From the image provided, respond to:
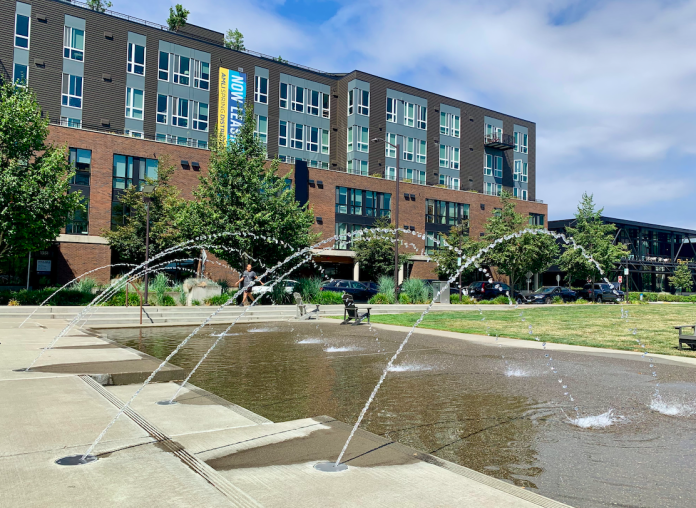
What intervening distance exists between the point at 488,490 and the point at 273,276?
26.2 meters

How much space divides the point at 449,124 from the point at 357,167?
1504 centimetres

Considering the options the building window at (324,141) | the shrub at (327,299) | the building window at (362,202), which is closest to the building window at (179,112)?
the building window at (324,141)

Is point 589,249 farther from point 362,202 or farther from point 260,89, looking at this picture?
point 260,89

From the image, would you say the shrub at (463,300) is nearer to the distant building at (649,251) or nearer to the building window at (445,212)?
the building window at (445,212)

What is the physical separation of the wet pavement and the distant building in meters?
61.0

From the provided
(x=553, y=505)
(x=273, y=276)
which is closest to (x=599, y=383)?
(x=553, y=505)

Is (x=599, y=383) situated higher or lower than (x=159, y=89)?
lower

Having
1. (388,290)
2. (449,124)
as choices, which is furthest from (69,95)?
(449,124)

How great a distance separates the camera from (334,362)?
1036 centimetres

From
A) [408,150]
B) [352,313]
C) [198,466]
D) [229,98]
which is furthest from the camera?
[408,150]

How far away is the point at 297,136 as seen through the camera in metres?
50.9

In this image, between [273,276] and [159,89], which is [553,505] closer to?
[273,276]

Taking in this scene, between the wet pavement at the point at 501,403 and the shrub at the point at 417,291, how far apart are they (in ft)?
63.0

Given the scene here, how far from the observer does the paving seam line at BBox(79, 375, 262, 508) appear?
334 centimetres
